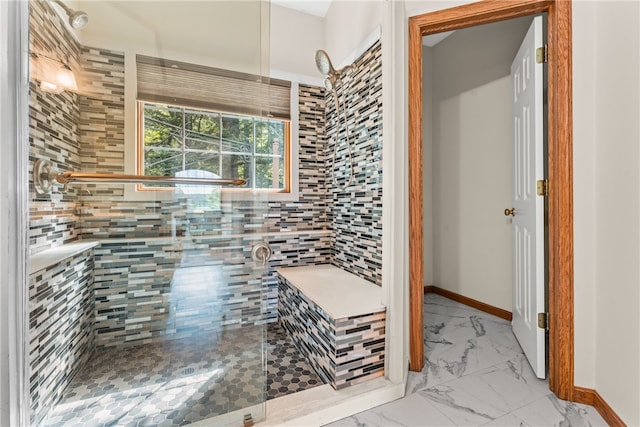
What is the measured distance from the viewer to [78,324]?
1.24 m

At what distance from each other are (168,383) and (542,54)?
2269 millimetres

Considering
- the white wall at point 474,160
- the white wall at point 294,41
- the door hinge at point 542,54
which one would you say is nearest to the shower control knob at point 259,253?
the door hinge at point 542,54

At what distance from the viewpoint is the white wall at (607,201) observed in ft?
3.73

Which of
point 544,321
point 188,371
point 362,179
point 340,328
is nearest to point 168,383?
point 188,371

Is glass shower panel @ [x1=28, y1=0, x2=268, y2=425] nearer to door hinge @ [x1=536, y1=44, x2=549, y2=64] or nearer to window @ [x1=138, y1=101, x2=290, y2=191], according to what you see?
window @ [x1=138, y1=101, x2=290, y2=191]

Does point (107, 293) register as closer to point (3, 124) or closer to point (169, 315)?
point (169, 315)

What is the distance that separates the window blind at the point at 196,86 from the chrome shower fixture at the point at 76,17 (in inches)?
8.9

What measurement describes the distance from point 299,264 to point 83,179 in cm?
152

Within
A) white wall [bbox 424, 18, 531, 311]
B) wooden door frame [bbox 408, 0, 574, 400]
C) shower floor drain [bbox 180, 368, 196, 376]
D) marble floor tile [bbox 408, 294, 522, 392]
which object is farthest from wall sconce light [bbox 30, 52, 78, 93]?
white wall [bbox 424, 18, 531, 311]

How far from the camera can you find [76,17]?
4.19 ft

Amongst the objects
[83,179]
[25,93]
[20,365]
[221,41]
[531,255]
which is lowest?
[20,365]

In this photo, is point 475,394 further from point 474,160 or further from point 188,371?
point 474,160

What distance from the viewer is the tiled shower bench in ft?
4.57

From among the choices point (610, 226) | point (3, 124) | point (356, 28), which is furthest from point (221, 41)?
point (610, 226)
